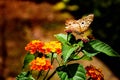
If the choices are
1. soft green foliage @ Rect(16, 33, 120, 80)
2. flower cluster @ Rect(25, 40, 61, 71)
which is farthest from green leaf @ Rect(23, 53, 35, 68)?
soft green foliage @ Rect(16, 33, 120, 80)

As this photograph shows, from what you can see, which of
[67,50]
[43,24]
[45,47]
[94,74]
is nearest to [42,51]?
[45,47]

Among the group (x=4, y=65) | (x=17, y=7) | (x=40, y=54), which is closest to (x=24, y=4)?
(x=17, y=7)

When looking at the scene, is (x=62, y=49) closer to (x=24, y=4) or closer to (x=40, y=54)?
(x=40, y=54)

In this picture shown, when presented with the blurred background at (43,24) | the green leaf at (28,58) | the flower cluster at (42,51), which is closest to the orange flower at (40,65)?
the flower cluster at (42,51)

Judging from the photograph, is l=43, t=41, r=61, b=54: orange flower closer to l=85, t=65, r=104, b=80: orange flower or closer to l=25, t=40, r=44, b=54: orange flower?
l=25, t=40, r=44, b=54: orange flower

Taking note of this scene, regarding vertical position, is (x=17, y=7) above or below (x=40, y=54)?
above

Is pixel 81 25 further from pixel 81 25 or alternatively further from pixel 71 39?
pixel 71 39
